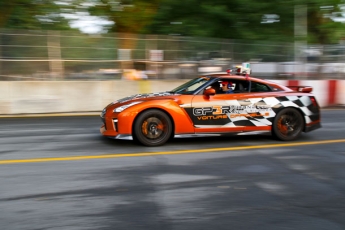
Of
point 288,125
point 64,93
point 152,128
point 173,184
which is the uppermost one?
point 64,93

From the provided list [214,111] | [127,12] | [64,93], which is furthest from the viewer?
[127,12]

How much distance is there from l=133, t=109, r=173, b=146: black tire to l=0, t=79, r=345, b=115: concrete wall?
6.51 meters

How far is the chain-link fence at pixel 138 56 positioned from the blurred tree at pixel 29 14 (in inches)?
194

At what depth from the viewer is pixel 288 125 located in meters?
8.09

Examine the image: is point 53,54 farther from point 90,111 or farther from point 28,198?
point 28,198

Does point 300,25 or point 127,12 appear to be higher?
point 127,12

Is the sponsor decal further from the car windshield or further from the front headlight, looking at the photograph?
the front headlight

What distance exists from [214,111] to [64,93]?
710 cm

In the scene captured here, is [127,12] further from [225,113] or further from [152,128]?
[152,128]

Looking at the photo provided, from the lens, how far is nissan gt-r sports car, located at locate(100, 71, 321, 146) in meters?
7.16

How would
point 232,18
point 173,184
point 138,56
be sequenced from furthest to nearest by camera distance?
point 232,18, point 138,56, point 173,184

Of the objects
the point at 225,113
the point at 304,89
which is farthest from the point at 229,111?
the point at 304,89

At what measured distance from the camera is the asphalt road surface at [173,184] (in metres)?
3.99

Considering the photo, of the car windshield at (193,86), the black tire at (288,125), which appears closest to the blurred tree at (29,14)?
the car windshield at (193,86)
